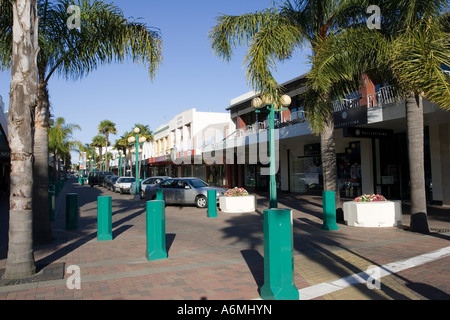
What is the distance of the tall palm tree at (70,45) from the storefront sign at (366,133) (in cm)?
873

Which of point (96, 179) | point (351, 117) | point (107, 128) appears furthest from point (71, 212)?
point (107, 128)

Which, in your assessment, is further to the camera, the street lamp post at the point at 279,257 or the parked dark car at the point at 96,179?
the parked dark car at the point at 96,179

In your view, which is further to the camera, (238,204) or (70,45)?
(238,204)

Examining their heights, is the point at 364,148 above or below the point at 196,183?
above

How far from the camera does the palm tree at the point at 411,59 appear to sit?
773 cm

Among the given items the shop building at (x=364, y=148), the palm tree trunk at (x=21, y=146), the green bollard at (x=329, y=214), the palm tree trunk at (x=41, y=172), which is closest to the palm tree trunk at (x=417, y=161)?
the shop building at (x=364, y=148)

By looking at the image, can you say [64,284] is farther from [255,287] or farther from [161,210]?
[255,287]

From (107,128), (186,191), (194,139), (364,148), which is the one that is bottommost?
(186,191)

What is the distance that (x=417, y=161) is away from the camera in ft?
29.3

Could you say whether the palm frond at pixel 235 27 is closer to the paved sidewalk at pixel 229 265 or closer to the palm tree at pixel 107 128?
the paved sidewalk at pixel 229 265

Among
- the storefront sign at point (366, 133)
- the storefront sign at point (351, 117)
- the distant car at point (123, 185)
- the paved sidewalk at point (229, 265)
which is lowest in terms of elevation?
the paved sidewalk at point (229, 265)

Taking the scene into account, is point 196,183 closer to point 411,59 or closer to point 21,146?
point 411,59

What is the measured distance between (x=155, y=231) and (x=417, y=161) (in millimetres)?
6398
